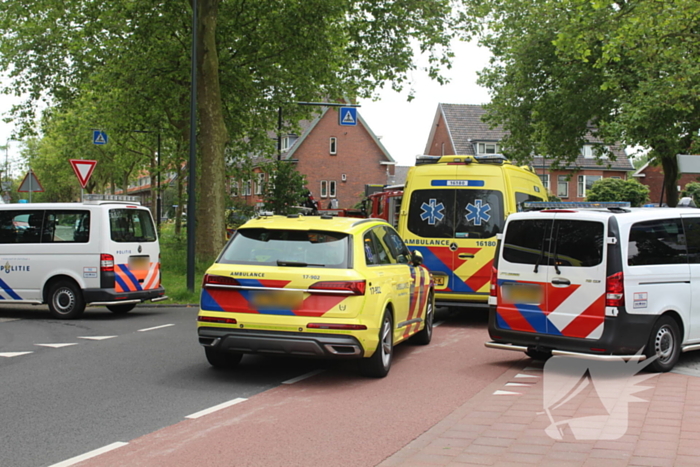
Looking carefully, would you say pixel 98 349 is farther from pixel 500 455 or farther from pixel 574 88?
pixel 574 88

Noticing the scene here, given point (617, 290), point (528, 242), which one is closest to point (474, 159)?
point (528, 242)

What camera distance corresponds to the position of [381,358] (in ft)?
26.2

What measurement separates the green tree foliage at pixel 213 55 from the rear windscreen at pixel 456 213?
8.36 m

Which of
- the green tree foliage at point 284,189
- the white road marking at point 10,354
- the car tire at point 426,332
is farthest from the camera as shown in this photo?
the green tree foliage at point 284,189

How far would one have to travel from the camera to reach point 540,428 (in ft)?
19.5

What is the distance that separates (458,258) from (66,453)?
8.57 metres

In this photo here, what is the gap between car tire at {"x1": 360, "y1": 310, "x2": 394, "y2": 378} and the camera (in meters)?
7.94

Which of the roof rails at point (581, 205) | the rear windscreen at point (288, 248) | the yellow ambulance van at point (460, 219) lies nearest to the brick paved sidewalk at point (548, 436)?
the rear windscreen at point (288, 248)

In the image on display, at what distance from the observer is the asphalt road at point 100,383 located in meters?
5.77

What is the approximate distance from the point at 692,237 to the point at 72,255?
9867mm

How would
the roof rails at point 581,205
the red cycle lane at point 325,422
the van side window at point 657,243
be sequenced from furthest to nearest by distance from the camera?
1. the roof rails at point 581,205
2. the van side window at point 657,243
3. the red cycle lane at point 325,422

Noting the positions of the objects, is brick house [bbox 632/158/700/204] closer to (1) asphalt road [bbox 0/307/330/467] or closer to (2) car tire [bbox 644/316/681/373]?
(2) car tire [bbox 644/316/681/373]

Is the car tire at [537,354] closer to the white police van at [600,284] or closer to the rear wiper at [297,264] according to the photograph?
the white police van at [600,284]

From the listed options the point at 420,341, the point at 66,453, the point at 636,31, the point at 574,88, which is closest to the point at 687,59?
the point at 636,31
